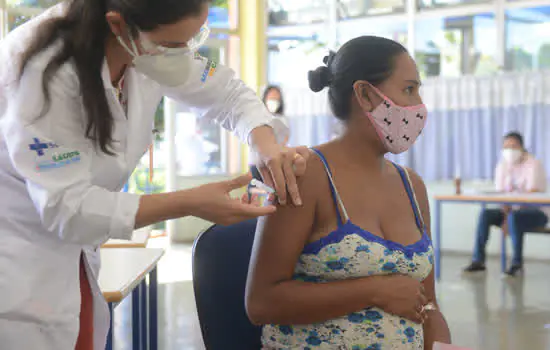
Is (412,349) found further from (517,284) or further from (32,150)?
(517,284)

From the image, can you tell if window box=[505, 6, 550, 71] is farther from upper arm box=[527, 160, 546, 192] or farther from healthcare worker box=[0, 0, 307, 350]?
healthcare worker box=[0, 0, 307, 350]

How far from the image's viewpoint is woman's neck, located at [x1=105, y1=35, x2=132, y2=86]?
1.01 meters

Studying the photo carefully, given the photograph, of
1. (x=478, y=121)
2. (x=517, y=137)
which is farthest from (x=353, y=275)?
(x=478, y=121)

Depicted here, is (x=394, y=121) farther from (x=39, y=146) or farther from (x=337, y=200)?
(x=39, y=146)

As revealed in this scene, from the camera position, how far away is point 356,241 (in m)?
1.22

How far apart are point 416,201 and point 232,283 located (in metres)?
0.46

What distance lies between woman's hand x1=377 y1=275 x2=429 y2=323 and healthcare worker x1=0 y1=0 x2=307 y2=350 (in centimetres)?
31

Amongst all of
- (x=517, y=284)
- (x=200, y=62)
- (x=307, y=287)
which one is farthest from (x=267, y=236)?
(x=517, y=284)

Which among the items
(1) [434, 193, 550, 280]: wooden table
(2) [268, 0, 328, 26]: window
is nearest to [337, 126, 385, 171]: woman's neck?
(1) [434, 193, 550, 280]: wooden table

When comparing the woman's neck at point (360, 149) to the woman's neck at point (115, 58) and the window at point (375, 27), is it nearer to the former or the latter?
the woman's neck at point (115, 58)

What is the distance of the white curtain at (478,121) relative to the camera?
5.71 meters

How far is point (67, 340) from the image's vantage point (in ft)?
3.35

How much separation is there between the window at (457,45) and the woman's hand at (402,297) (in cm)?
510

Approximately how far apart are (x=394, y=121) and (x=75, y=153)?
74 centimetres
